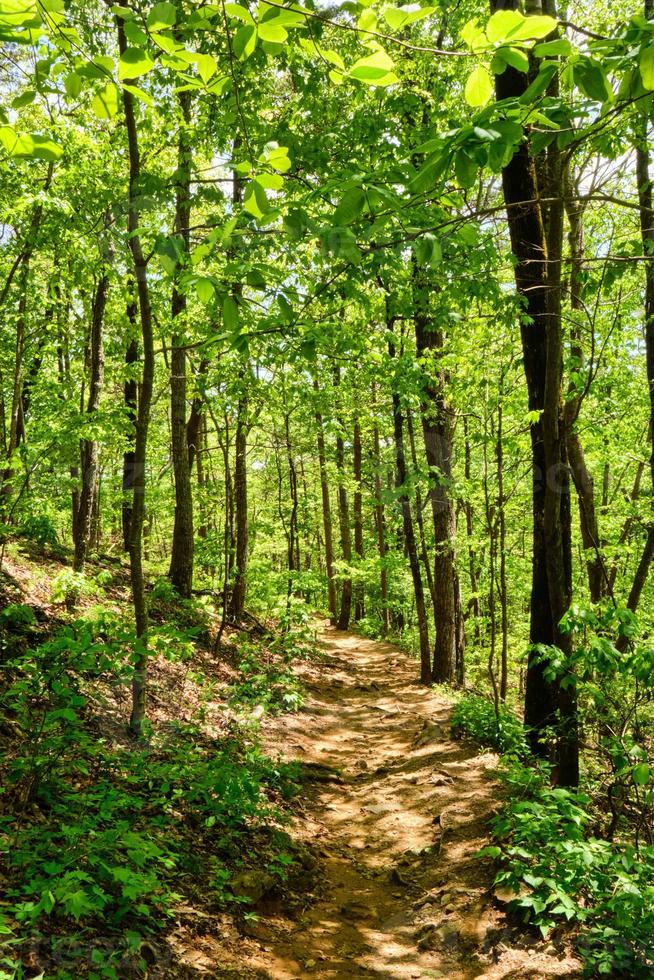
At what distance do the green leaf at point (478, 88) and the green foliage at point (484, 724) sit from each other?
639 cm

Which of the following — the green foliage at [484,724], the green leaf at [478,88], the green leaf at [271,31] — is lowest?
the green foliage at [484,724]

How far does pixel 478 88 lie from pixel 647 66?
422mm

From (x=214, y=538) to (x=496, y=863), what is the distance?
8.23 metres

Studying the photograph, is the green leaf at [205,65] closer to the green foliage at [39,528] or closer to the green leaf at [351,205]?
the green leaf at [351,205]

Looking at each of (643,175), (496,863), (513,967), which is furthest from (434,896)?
(643,175)

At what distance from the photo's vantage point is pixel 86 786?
176 inches

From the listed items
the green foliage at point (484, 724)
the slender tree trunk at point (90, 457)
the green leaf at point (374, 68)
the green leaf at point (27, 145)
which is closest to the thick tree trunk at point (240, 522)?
the slender tree trunk at point (90, 457)

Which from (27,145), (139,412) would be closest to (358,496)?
(139,412)

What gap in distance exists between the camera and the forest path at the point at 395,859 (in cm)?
369

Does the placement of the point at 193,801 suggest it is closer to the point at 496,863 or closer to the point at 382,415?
the point at 496,863

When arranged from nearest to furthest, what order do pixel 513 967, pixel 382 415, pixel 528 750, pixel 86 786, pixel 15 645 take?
pixel 513 967 → pixel 86 786 → pixel 528 750 → pixel 15 645 → pixel 382 415

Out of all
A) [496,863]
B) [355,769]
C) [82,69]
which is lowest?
[355,769]

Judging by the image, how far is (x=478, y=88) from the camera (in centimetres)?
151

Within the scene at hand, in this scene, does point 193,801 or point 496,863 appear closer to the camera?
point 496,863
